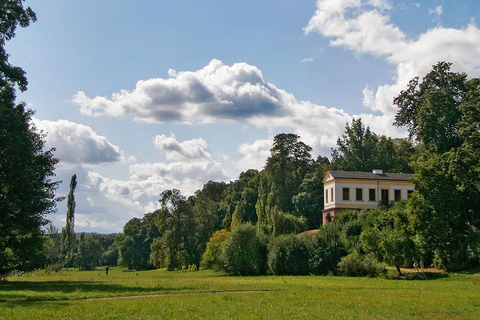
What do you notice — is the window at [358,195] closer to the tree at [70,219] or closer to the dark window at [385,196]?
the dark window at [385,196]

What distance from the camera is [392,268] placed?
40.3 meters

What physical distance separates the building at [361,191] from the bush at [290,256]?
14.5m

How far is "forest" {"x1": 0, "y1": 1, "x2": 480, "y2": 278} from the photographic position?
2575 centimetres

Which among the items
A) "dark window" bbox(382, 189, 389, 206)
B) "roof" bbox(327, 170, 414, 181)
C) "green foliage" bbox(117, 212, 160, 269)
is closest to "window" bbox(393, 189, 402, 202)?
"dark window" bbox(382, 189, 389, 206)

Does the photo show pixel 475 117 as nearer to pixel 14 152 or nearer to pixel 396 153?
pixel 14 152

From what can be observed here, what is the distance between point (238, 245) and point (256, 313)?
1269 inches

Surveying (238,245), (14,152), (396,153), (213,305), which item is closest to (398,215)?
(238,245)

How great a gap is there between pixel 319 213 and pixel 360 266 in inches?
1315

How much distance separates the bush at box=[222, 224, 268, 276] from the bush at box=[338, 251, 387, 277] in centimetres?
997

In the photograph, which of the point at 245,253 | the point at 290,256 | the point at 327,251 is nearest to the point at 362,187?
the point at 327,251

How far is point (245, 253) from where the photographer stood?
47812 mm

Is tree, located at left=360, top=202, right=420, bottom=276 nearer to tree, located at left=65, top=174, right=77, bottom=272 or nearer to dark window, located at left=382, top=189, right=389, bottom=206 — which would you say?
dark window, located at left=382, top=189, right=389, bottom=206

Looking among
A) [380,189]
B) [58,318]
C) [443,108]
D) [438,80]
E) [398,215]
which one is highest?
[438,80]

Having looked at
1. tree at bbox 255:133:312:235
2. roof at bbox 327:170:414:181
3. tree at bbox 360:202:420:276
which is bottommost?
tree at bbox 360:202:420:276
